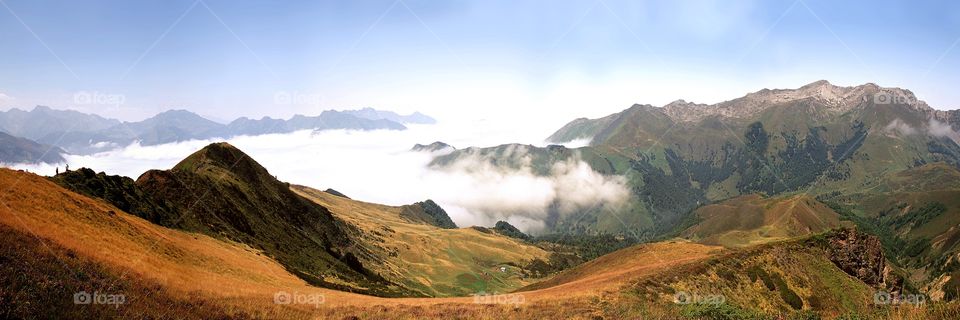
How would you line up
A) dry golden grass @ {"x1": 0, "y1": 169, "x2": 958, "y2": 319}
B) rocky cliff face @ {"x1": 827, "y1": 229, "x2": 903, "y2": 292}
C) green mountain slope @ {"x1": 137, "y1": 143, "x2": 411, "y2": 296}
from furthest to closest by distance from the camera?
green mountain slope @ {"x1": 137, "y1": 143, "x2": 411, "y2": 296} → rocky cliff face @ {"x1": 827, "y1": 229, "x2": 903, "y2": 292} → dry golden grass @ {"x1": 0, "y1": 169, "x2": 958, "y2": 319}

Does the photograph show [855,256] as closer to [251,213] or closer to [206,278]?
[206,278]

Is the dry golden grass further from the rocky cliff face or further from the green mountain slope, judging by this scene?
the rocky cliff face

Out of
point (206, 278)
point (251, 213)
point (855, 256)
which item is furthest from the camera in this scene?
point (251, 213)

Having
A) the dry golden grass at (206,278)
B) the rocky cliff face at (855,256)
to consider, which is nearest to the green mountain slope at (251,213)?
the dry golden grass at (206,278)

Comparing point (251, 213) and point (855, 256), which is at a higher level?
point (251, 213)

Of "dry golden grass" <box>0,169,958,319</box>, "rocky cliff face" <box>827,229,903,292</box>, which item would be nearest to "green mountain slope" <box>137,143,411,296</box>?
"dry golden grass" <box>0,169,958,319</box>

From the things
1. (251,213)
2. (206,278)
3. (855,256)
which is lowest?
(855,256)

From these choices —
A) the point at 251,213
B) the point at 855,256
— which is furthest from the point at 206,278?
the point at 855,256

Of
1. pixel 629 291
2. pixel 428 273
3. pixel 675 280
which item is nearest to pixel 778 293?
pixel 675 280

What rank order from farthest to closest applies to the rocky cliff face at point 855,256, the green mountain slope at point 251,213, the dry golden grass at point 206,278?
1. the green mountain slope at point 251,213
2. the rocky cliff face at point 855,256
3. the dry golden grass at point 206,278

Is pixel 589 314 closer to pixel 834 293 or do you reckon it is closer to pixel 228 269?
pixel 228 269


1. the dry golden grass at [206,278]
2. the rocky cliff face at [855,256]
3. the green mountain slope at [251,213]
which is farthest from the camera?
the green mountain slope at [251,213]

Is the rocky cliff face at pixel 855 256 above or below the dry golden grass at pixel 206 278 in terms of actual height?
below

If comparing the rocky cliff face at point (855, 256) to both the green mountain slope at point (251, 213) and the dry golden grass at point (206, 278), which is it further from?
the green mountain slope at point (251, 213)
